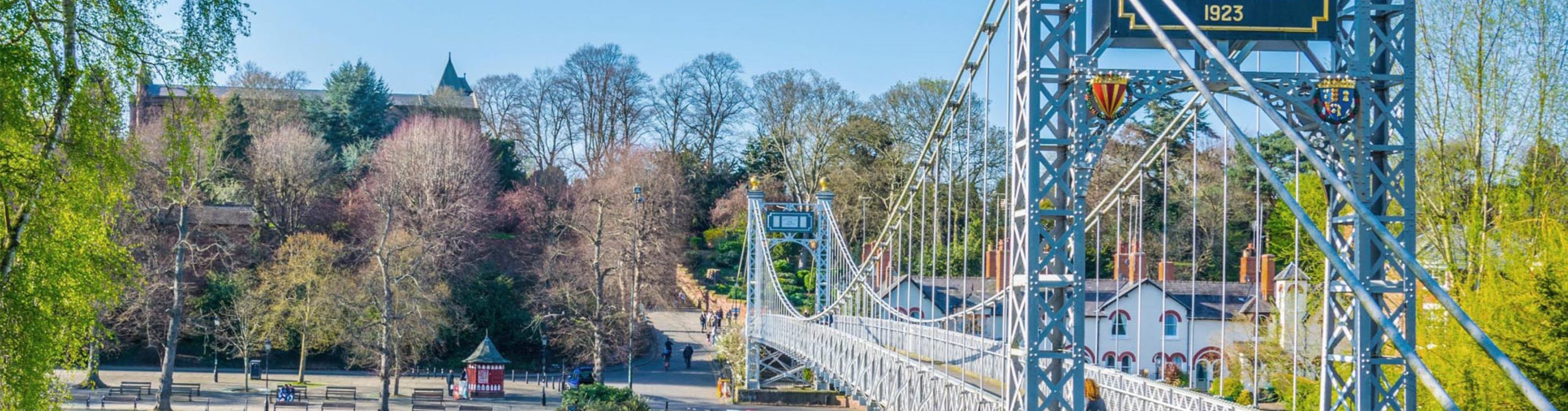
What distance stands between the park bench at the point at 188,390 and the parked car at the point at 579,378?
35.3ft

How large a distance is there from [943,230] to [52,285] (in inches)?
1896

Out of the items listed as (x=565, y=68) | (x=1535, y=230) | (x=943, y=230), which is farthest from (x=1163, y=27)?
(x=565, y=68)

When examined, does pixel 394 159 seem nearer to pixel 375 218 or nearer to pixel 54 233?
pixel 375 218

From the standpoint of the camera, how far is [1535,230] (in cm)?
1806

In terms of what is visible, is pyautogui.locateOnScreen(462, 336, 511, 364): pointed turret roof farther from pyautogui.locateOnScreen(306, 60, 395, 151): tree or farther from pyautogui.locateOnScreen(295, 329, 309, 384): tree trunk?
pyautogui.locateOnScreen(306, 60, 395, 151): tree

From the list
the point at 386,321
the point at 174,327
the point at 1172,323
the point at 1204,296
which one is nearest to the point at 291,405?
the point at 174,327

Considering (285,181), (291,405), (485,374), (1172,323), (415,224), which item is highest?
(285,181)

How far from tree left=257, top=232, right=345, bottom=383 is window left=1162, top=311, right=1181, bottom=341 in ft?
88.9

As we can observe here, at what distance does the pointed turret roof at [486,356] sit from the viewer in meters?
42.8

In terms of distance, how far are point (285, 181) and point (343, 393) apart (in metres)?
21.4

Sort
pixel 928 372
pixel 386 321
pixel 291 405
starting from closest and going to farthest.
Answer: pixel 928 372
pixel 386 321
pixel 291 405

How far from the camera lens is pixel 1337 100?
11930 mm

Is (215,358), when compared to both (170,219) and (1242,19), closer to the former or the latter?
(170,219)

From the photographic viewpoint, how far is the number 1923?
480 inches
